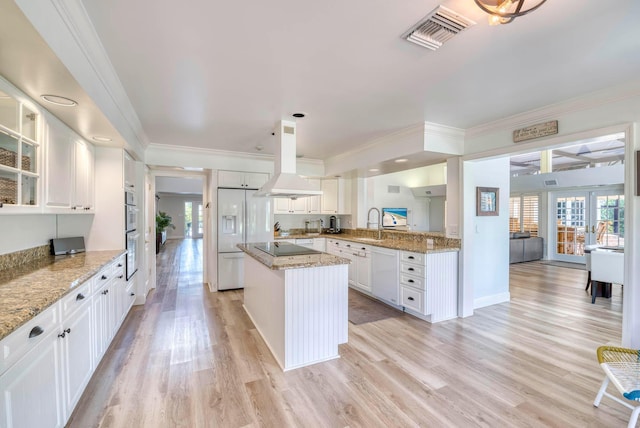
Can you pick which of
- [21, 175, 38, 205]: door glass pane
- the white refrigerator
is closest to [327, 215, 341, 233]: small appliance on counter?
the white refrigerator

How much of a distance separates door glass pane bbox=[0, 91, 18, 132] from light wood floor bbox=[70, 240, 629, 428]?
74.3 inches

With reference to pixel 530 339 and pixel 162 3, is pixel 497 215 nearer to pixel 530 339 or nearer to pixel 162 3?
pixel 530 339

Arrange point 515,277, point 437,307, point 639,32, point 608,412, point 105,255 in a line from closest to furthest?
point 639,32
point 608,412
point 105,255
point 437,307
point 515,277

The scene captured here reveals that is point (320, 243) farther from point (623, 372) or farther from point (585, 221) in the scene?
point (585, 221)

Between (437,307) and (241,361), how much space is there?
2.34 meters

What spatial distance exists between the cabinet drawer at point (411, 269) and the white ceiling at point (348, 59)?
5.73 ft

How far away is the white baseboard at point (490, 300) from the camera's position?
3.99 metres

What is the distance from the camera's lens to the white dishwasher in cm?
387

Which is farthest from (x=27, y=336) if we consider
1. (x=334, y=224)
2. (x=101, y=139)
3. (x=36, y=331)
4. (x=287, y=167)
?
(x=334, y=224)

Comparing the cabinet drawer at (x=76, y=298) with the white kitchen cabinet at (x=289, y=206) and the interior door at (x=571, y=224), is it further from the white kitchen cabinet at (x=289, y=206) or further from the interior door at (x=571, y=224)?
the interior door at (x=571, y=224)

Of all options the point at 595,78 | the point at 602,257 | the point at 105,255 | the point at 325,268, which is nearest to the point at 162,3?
the point at 325,268

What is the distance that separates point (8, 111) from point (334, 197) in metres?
4.75

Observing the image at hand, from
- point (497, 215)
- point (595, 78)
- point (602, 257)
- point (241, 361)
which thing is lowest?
point (241, 361)

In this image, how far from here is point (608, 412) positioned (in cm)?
193
